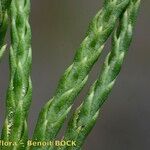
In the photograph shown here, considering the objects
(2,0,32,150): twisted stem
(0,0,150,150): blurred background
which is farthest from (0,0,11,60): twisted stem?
(0,0,150,150): blurred background

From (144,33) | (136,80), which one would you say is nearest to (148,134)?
(136,80)

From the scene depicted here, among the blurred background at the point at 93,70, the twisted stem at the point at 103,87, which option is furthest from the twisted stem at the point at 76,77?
the blurred background at the point at 93,70

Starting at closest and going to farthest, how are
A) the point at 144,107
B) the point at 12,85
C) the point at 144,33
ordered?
1. the point at 12,85
2. the point at 144,33
3. the point at 144,107

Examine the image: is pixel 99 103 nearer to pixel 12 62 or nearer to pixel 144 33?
pixel 12 62

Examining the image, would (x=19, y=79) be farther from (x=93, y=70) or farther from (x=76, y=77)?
(x=93, y=70)

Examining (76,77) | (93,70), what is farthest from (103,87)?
(93,70)

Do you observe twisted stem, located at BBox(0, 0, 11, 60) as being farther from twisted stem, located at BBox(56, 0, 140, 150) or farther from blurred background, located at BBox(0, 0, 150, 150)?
blurred background, located at BBox(0, 0, 150, 150)

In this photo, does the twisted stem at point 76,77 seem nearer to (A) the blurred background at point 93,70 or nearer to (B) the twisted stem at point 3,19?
(B) the twisted stem at point 3,19
